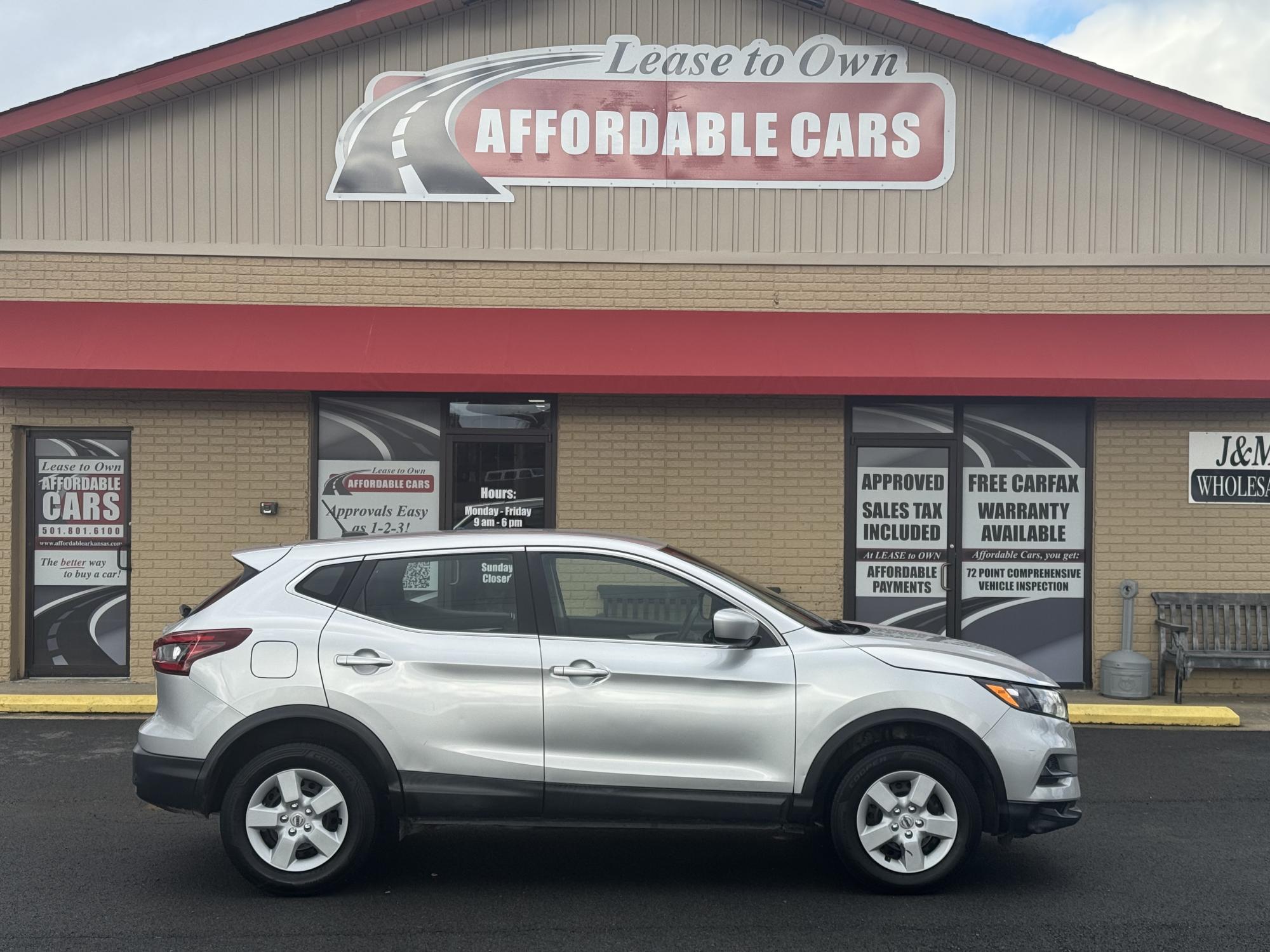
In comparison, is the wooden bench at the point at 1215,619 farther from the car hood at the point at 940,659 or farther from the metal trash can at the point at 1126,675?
the car hood at the point at 940,659

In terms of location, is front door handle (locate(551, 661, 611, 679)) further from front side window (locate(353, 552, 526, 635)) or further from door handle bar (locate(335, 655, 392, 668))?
door handle bar (locate(335, 655, 392, 668))

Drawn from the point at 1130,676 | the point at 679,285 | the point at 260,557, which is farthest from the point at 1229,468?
the point at 260,557

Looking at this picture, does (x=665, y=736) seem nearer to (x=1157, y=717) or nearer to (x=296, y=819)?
→ (x=296, y=819)

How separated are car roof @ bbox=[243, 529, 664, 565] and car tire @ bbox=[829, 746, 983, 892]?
1.50m

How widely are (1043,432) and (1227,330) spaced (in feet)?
6.02

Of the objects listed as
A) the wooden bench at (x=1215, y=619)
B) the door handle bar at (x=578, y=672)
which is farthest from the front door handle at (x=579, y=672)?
the wooden bench at (x=1215, y=619)

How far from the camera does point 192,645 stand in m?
5.54

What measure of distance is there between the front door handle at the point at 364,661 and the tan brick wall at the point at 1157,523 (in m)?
8.07

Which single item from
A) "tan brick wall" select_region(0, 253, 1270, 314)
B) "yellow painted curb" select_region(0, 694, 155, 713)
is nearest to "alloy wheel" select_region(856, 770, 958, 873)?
"tan brick wall" select_region(0, 253, 1270, 314)

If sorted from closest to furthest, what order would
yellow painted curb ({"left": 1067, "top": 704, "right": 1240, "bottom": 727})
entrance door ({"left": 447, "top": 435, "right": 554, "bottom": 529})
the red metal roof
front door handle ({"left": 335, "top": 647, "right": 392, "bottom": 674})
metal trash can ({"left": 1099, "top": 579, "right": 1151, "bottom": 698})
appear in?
front door handle ({"left": 335, "top": 647, "right": 392, "bottom": 674}) < yellow painted curb ({"left": 1067, "top": 704, "right": 1240, "bottom": 727}) < metal trash can ({"left": 1099, "top": 579, "right": 1151, "bottom": 698}) < the red metal roof < entrance door ({"left": 447, "top": 435, "right": 554, "bottom": 529})

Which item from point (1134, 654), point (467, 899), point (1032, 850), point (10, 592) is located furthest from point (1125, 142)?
point (10, 592)

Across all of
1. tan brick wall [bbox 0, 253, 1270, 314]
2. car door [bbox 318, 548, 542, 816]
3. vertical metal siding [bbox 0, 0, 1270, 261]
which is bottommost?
car door [bbox 318, 548, 542, 816]

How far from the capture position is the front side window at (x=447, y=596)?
5586mm

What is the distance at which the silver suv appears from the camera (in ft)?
17.8
